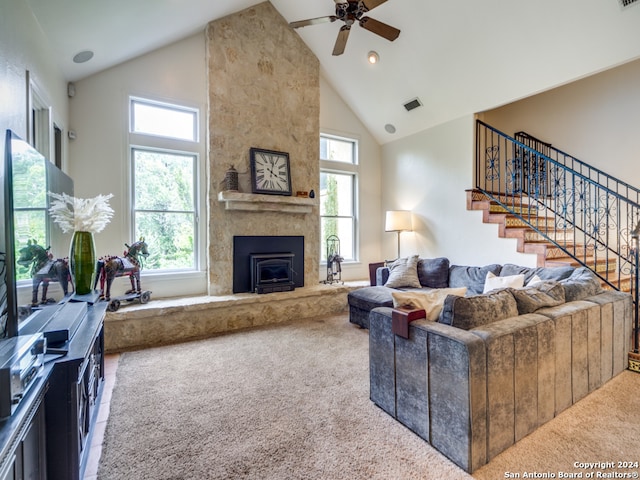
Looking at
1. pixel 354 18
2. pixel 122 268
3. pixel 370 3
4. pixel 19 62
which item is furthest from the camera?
pixel 122 268

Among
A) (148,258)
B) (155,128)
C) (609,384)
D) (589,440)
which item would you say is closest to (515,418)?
(589,440)

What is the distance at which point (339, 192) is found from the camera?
5.89m

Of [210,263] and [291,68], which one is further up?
[291,68]

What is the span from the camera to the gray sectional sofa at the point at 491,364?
1634mm

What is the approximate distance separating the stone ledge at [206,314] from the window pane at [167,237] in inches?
21.9

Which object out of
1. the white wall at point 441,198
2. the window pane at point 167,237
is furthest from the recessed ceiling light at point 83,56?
the white wall at point 441,198

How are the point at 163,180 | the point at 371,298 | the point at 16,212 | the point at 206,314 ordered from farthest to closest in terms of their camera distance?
the point at 163,180 → the point at 206,314 → the point at 371,298 → the point at 16,212

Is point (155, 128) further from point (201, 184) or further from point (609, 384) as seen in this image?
point (609, 384)

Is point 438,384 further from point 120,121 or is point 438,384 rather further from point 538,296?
point 120,121

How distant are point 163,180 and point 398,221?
365cm

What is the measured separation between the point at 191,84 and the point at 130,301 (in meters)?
3.00

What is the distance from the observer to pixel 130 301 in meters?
3.75

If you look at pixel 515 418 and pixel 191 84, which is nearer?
pixel 515 418

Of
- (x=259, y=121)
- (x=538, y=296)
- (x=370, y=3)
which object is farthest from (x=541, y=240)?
(x=259, y=121)
